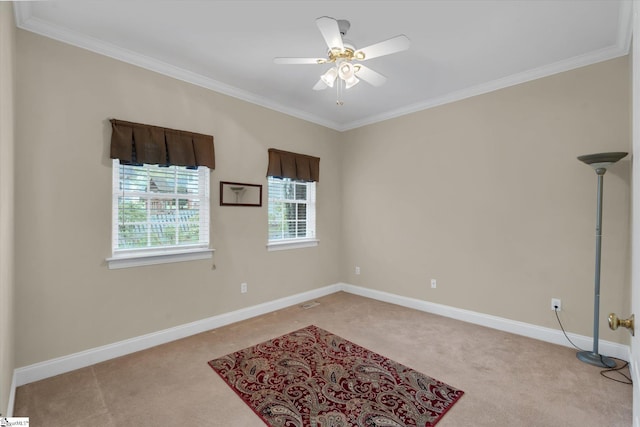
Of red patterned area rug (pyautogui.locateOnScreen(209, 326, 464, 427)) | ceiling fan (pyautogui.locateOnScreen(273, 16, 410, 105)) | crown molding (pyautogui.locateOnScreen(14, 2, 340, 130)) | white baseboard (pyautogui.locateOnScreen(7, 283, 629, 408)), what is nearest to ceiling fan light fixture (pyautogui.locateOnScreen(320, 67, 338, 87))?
ceiling fan (pyautogui.locateOnScreen(273, 16, 410, 105))

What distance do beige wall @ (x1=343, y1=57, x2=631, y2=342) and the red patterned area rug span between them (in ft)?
5.46

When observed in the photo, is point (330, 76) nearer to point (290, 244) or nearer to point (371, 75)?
point (371, 75)

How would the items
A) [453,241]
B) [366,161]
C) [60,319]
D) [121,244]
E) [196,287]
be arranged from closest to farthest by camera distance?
[60,319] → [121,244] → [196,287] → [453,241] → [366,161]

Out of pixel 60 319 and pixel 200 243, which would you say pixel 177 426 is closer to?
pixel 60 319

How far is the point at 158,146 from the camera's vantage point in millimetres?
2980

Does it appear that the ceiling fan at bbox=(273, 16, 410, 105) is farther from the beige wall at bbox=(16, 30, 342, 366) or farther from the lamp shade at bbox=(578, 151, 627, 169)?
the lamp shade at bbox=(578, 151, 627, 169)

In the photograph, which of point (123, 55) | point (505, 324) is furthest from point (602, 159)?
point (123, 55)

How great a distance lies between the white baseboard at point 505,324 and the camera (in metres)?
2.79

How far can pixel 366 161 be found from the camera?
4.78m

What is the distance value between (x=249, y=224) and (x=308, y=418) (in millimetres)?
2364

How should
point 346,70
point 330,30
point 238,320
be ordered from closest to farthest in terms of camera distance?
point 330,30
point 346,70
point 238,320

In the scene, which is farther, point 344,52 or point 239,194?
point 239,194

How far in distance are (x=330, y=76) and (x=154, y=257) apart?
7.88 feet

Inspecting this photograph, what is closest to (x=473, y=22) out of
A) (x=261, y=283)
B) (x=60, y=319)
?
(x=261, y=283)
